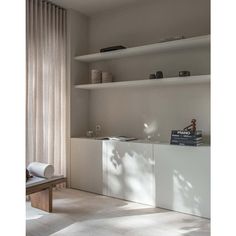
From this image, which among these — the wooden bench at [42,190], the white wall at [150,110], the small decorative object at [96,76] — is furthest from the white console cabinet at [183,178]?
the small decorative object at [96,76]

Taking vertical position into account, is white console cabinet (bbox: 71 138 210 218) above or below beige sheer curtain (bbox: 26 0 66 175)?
below

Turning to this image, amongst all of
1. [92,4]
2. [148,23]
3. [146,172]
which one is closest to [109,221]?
[146,172]

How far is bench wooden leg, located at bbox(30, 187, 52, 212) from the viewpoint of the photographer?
2.96m

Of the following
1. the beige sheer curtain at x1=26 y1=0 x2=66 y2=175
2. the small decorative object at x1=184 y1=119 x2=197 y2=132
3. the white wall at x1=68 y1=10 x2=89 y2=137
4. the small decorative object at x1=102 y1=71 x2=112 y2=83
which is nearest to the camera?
the small decorative object at x1=184 y1=119 x2=197 y2=132

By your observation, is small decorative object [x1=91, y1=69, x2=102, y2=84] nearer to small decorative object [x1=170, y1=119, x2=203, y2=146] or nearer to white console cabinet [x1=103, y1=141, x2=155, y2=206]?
white console cabinet [x1=103, y1=141, x2=155, y2=206]

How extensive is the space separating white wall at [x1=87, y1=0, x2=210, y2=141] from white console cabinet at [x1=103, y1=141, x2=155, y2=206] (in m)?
0.44

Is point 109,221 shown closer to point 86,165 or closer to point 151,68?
point 86,165

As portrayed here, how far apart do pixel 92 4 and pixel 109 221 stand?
2.88 meters

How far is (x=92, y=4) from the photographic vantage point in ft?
12.5

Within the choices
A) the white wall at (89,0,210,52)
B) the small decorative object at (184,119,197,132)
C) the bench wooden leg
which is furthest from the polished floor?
the white wall at (89,0,210,52)

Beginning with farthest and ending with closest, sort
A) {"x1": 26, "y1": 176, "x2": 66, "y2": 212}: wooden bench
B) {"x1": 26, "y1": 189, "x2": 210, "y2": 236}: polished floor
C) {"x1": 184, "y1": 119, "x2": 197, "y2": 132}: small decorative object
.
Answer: {"x1": 184, "y1": 119, "x2": 197, "y2": 132}: small decorative object
{"x1": 26, "y1": 176, "x2": 66, "y2": 212}: wooden bench
{"x1": 26, "y1": 189, "x2": 210, "y2": 236}: polished floor

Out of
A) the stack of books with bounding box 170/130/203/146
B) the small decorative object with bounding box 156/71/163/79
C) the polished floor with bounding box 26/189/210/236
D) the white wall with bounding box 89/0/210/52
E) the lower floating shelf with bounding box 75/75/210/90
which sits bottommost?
the polished floor with bounding box 26/189/210/236

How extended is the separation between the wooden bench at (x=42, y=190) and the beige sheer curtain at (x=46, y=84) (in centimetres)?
60
